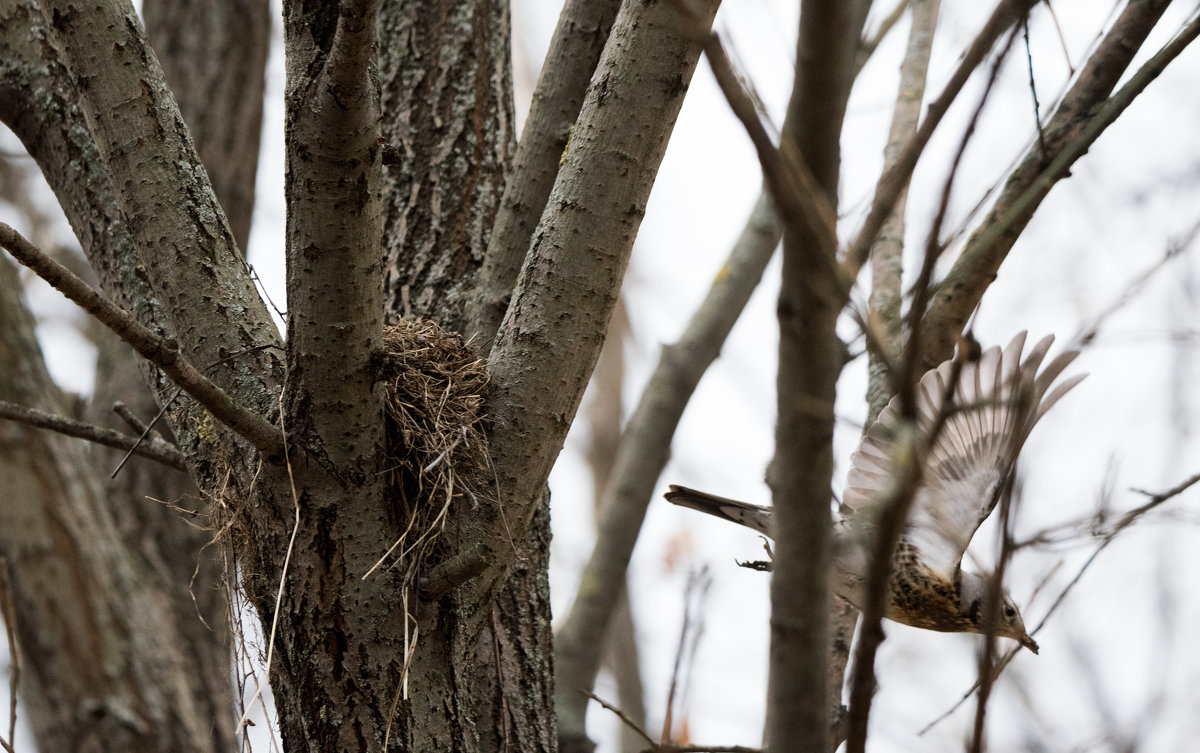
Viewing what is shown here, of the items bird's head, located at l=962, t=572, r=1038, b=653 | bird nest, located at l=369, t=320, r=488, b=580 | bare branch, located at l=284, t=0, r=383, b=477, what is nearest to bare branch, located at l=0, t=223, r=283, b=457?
bare branch, located at l=284, t=0, r=383, b=477

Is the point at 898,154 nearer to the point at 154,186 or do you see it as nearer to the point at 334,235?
the point at 334,235

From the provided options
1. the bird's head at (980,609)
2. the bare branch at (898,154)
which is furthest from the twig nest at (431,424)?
the bird's head at (980,609)

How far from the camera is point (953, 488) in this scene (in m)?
2.53

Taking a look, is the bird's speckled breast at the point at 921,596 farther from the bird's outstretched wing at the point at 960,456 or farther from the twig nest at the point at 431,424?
the twig nest at the point at 431,424

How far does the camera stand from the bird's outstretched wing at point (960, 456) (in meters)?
2.25

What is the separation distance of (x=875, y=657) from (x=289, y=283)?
0.98 m

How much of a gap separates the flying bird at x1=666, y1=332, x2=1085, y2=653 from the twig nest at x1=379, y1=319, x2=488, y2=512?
0.95 m

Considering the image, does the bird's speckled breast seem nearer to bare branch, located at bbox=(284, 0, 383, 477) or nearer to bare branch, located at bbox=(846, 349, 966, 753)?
bare branch, located at bbox=(284, 0, 383, 477)

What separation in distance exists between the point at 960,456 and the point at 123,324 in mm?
2065

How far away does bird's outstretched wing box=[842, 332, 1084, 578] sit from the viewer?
2.25m

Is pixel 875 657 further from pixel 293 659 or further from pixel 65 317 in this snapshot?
pixel 65 317

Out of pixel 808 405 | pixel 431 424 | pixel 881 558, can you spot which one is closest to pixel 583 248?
pixel 431 424

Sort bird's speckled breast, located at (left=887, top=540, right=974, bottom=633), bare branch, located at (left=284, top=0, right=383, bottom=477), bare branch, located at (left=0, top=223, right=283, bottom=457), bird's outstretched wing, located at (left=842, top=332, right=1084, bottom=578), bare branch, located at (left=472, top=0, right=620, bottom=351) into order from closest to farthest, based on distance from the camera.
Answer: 1. bare branch, located at (left=0, top=223, right=283, bottom=457)
2. bare branch, located at (left=284, top=0, right=383, bottom=477)
3. bare branch, located at (left=472, top=0, right=620, bottom=351)
4. bird's outstretched wing, located at (left=842, top=332, right=1084, bottom=578)
5. bird's speckled breast, located at (left=887, top=540, right=974, bottom=633)

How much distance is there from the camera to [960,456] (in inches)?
101
